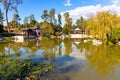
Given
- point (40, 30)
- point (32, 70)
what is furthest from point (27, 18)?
point (32, 70)

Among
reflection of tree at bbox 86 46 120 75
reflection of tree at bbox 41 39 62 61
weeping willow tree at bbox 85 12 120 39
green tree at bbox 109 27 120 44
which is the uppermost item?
weeping willow tree at bbox 85 12 120 39

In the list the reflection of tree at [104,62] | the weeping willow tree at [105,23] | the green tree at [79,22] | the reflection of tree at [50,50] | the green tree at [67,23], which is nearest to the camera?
the reflection of tree at [104,62]

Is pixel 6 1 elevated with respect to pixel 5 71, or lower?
elevated

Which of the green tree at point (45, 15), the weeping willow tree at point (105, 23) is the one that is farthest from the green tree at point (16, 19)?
the weeping willow tree at point (105, 23)

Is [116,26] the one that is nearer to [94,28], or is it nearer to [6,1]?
[94,28]

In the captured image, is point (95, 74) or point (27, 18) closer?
point (95, 74)

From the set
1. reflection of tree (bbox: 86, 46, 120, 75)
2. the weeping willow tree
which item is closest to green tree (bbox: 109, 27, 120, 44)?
the weeping willow tree

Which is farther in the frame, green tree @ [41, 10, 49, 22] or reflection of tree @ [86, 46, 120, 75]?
green tree @ [41, 10, 49, 22]

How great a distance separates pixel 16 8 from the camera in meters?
52.1

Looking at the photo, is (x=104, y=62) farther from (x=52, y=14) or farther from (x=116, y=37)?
(x=52, y=14)

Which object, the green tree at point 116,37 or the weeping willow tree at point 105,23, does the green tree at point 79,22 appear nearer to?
the weeping willow tree at point 105,23

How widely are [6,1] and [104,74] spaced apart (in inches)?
1678

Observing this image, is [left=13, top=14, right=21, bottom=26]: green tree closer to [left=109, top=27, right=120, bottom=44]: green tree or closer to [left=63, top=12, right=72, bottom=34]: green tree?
[left=63, top=12, right=72, bottom=34]: green tree

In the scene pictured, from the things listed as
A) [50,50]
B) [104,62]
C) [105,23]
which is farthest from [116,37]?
[104,62]
